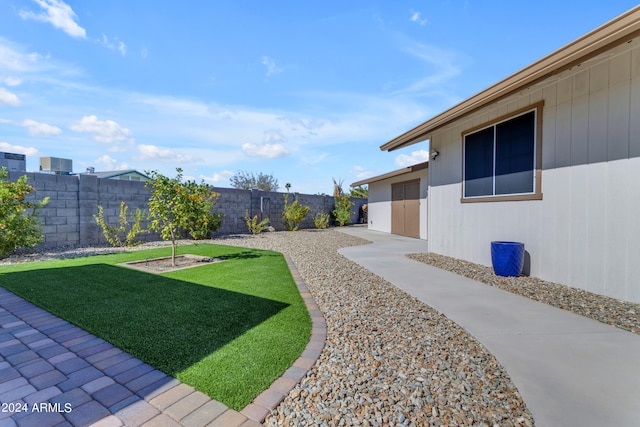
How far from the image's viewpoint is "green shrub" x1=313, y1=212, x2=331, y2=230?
16.8 m

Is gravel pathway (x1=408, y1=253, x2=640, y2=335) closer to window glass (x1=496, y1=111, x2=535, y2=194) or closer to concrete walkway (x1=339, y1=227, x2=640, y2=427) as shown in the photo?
concrete walkway (x1=339, y1=227, x2=640, y2=427)

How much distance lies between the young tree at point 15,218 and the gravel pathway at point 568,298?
9.24 m

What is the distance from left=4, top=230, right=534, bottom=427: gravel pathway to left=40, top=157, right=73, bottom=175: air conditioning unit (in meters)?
15.6

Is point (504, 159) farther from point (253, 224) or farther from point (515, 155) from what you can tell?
point (253, 224)

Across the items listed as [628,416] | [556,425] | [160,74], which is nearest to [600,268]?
[628,416]

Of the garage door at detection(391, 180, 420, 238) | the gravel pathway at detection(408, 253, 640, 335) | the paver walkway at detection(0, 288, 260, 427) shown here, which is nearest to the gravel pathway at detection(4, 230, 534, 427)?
the paver walkway at detection(0, 288, 260, 427)

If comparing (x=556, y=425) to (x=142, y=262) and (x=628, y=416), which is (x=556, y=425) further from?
(x=142, y=262)

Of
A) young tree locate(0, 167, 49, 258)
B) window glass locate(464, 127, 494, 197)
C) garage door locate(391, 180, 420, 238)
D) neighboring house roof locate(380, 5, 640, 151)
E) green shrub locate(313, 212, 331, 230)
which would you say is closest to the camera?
neighboring house roof locate(380, 5, 640, 151)

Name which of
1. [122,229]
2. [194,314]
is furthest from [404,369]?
[122,229]

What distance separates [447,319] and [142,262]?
19.1 feet

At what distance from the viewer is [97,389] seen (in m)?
1.96

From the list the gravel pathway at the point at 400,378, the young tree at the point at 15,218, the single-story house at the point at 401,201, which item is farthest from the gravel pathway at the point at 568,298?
the young tree at the point at 15,218

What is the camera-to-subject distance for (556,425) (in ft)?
5.45

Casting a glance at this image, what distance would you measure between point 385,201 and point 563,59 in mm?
11450
